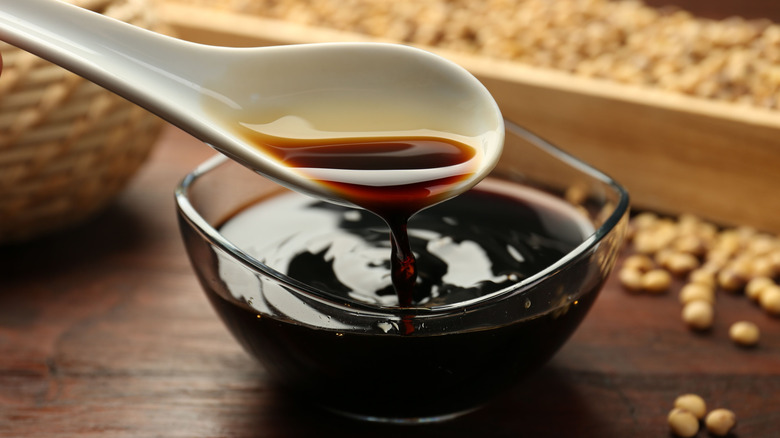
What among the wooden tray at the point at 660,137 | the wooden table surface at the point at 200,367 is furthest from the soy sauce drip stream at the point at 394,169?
the wooden tray at the point at 660,137

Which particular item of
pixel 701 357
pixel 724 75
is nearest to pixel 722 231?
pixel 724 75

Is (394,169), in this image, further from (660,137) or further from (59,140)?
(660,137)

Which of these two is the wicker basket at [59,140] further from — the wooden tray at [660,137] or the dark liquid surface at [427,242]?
the wooden tray at [660,137]

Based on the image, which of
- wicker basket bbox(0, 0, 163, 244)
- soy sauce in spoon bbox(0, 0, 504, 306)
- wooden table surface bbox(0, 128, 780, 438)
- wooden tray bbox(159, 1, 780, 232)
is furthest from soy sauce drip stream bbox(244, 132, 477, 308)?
wooden tray bbox(159, 1, 780, 232)

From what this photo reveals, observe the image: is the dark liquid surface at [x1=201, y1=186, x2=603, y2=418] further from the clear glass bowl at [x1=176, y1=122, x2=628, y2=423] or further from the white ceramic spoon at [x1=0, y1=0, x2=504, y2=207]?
the white ceramic spoon at [x1=0, y1=0, x2=504, y2=207]

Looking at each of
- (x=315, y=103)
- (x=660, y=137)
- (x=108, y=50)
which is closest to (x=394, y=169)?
(x=315, y=103)
